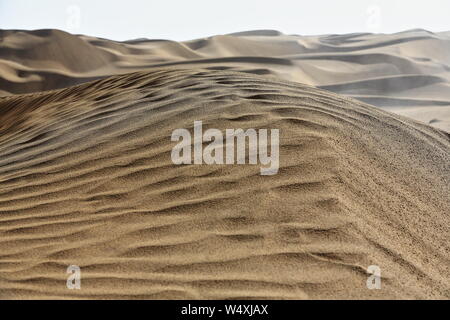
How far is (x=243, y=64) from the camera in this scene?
1919 centimetres

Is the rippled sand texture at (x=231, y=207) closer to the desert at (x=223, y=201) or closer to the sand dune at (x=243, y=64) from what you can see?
the desert at (x=223, y=201)

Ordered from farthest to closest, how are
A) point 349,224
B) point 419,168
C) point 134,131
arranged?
point 134,131
point 419,168
point 349,224

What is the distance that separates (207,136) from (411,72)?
19678mm

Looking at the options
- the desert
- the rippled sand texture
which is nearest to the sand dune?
the desert

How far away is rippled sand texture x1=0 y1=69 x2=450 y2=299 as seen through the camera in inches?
77.4

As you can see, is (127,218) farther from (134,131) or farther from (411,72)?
(411,72)

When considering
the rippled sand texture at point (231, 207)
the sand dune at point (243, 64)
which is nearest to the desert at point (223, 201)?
the rippled sand texture at point (231, 207)

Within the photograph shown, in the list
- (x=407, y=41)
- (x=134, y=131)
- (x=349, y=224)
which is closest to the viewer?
(x=349, y=224)

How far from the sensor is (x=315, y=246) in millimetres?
2090

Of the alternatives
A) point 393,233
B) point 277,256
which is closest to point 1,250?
point 277,256

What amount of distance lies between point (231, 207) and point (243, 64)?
56.3 feet

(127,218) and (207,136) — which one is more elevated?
(207,136)

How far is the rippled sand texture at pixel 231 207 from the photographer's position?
197 centimetres

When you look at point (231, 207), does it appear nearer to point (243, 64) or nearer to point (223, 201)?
point (223, 201)
